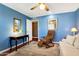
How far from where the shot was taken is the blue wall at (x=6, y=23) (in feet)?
8.05

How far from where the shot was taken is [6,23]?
2.66m

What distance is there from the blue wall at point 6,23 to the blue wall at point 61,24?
1.48 ft

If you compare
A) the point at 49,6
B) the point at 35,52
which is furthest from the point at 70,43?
the point at 49,6

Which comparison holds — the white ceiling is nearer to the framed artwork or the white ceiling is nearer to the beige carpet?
the framed artwork

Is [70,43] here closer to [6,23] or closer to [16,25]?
[16,25]

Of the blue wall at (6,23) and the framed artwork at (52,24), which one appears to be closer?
the framed artwork at (52,24)

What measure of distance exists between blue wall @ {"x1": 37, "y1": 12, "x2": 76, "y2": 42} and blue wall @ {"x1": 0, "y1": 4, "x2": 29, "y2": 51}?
0.45 m

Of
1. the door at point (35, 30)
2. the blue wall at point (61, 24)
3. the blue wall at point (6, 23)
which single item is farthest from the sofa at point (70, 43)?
the blue wall at point (6, 23)

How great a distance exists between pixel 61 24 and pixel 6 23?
53.0 inches

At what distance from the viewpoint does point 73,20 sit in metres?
2.16

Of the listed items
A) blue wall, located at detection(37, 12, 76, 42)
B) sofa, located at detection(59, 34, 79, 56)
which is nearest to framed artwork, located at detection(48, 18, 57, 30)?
blue wall, located at detection(37, 12, 76, 42)

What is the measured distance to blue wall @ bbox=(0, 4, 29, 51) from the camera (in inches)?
96.7

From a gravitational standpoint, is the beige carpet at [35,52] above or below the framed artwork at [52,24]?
below

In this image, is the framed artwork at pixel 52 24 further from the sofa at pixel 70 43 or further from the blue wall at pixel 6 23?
the blue wall at pixel 6 23
